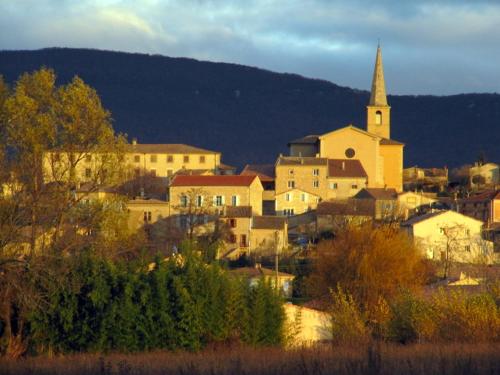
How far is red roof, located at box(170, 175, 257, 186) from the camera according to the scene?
58938 mm

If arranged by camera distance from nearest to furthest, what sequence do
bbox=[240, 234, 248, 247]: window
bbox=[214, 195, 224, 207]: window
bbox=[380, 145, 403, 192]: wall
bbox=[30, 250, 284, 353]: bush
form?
bbox=[30, 250, 284, 353]: bush → bbox=[240, 234, 248, 247]: window → bbox=[214, 195, 224, 207]: window → bbox=[380, 145, 403, 192]: wall

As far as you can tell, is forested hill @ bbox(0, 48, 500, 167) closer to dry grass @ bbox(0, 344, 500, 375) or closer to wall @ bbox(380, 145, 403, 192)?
wall @ bbox(380, 145, 403, 192)

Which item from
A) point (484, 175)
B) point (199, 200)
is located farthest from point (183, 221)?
point (484, 175)

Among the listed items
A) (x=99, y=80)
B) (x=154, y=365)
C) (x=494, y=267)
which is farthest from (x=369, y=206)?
(x=99, y=80)

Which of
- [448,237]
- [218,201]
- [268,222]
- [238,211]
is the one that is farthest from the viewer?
[218,201]

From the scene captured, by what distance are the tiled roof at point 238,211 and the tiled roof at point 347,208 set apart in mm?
3830

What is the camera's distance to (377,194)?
62062 mm

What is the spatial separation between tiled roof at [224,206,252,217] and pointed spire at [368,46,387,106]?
2691cm

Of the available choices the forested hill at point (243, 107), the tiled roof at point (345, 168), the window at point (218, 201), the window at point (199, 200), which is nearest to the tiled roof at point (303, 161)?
the tiled roof at point (345, 168)

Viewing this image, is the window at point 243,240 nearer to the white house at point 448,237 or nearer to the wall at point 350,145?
the white house at point 448,237

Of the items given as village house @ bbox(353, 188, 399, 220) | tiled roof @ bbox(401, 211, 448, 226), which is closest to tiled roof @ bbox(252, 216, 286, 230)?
village house @ bbox(353, 188, 399, 220)

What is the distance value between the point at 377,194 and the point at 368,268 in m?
24.7

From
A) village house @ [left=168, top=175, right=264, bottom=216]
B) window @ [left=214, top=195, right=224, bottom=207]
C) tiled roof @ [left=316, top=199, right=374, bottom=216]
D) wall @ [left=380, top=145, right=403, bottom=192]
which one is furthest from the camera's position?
wall @ [left=380, top=145, right=403, bottom=192]

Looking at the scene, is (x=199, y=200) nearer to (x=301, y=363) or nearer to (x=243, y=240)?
(x=243, y=240)
